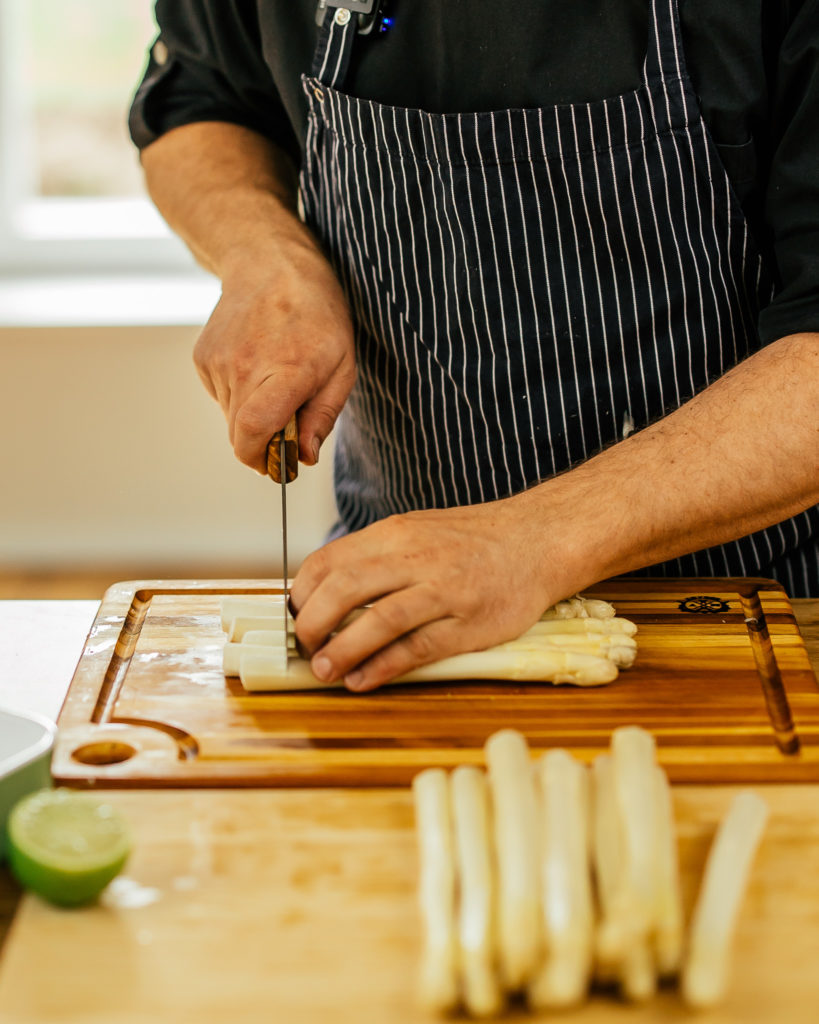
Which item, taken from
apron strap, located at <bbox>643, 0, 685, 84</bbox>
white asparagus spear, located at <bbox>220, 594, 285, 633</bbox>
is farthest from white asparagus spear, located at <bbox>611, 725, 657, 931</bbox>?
apron strap, located at <bbox>643, 0, 685, 84</bbox>

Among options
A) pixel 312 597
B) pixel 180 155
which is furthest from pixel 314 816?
pixel 180 155

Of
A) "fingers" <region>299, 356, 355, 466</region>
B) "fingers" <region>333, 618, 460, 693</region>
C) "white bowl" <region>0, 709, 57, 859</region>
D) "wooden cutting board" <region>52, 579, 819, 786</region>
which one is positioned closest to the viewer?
"white bowl" <region>0, 709, 57, 859</region>

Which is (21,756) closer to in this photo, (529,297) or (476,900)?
(476,900)

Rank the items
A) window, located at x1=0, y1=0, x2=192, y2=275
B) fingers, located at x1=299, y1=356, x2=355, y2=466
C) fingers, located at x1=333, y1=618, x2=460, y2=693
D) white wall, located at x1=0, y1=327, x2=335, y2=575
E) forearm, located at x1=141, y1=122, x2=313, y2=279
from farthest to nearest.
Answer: window, located at x1=0, y1=0, x2=192, y2=275 → white wall, located at x1=0, y1=327, x2=335, y2=575 → forearm, located at x1=141, y1=122, x2=313, y2=279 → fingers, located at x1=299, y1=356, x2=355, y2=466 → fingers, located at x1=333, y1=618, x2=460, y2=693

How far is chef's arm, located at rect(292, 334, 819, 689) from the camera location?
46.3 inches

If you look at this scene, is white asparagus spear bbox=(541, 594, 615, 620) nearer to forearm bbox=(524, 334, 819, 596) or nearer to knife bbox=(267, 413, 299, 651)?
forearm bbox=(524, 334, 819, 596)

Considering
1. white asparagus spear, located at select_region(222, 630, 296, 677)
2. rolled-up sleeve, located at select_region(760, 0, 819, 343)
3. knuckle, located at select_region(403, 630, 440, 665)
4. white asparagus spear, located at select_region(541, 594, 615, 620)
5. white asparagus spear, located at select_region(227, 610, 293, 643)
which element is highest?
rolled-up sleeve, located at select_region(760, 0, 819, 343)

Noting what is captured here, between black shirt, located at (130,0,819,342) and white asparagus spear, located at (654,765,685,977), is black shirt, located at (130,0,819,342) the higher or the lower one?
the higher one

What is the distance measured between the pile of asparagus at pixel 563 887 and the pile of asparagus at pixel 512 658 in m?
0.25

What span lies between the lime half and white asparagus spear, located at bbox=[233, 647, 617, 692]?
0.29 metres

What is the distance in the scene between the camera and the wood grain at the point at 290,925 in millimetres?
808

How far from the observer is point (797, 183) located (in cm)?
126

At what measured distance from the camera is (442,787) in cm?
93

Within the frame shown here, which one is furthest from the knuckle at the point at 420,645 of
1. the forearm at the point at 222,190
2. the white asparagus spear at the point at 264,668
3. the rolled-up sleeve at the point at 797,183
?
the forearm at the point at 222,190
